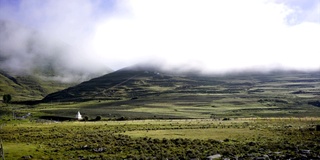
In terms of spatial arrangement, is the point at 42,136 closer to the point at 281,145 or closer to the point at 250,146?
the point at 250,146

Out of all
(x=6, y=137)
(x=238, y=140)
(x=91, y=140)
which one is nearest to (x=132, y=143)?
(x=91, y=140)

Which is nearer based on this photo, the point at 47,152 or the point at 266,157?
the point at 266,157

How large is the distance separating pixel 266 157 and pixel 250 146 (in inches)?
281

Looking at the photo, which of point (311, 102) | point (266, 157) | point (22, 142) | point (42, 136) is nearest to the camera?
point (266, 157)

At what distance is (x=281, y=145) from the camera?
136 feet

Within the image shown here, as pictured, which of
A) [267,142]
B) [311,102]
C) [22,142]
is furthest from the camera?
[311,102]

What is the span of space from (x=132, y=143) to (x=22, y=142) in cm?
1885

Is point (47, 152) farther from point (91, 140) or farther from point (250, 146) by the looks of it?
point (250, 146)

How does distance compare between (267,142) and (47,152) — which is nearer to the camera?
(47,152)

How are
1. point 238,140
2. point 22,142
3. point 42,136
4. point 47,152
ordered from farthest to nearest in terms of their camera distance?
point 42,136 < point 22,142 < point 238,140 < point 47,152

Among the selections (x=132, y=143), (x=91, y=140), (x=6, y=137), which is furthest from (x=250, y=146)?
(x=6, y=137)

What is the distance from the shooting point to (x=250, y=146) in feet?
137

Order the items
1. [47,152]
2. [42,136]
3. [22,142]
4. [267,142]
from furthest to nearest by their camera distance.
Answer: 1. [42,136]
2. [22,142]
3. [267,142]
4. [47,152]

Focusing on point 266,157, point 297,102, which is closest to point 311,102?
point 297,102
